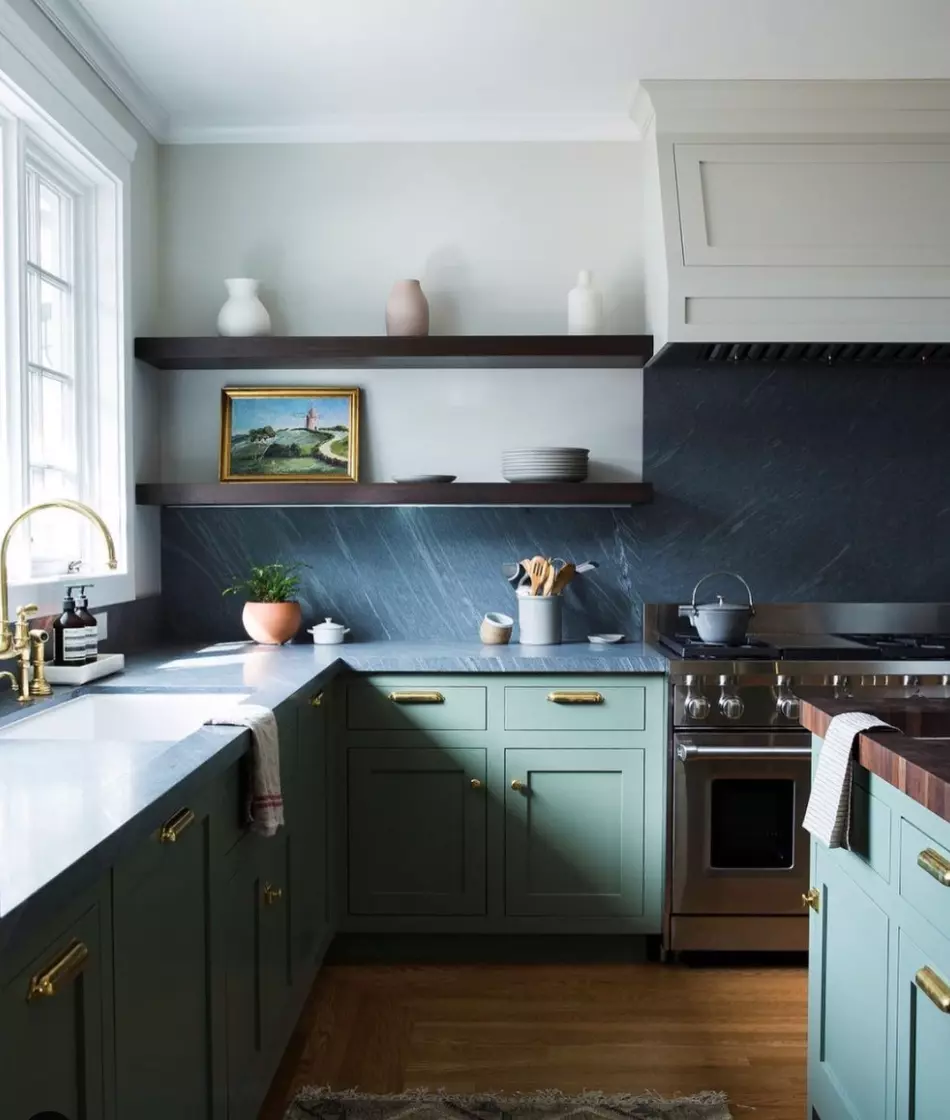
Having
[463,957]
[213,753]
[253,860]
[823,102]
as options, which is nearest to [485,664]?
[463,957]

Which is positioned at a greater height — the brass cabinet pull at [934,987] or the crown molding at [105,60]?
the crown molding at [105,60]

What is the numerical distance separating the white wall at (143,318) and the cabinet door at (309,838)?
0.98 meters

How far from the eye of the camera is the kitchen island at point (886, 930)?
1482 millimetres

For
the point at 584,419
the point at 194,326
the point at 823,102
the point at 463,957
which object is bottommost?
the point at 463,957

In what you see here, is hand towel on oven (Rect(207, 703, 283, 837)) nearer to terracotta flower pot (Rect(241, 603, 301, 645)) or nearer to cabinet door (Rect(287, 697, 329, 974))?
cabinet door (Rect(287, 697, 329, 974))

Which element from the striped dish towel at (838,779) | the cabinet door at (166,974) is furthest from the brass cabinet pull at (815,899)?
the cabinet door at (166,974)

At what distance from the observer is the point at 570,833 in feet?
10.1

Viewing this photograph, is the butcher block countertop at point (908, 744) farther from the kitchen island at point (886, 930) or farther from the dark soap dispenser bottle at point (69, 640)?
the dark soap dispenser bottle at point (69, 640)

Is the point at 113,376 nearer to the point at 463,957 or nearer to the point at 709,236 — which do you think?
the point at 709,236

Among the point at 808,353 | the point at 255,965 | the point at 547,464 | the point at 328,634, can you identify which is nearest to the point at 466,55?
the point at 547,464

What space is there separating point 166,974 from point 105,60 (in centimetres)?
257

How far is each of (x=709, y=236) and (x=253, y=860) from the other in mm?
2272

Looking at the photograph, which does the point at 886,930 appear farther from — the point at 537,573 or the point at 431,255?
the point at 431,255

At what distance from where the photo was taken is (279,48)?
116 inches
